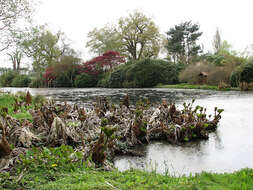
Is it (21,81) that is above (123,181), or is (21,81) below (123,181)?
above

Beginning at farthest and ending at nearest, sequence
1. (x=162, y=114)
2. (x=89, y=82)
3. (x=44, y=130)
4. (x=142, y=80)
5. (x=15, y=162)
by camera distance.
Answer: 1. (x=89, y=82)
2. (x=142, y=80)
3. (x=162, y=114)
4. (x=44, y=130)
5. (x=15, y=162)

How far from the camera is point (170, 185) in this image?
206 centimetres

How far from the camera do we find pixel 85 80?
32.8 m

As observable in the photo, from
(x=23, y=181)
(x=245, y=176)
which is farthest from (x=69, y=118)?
(x=245, y=176)

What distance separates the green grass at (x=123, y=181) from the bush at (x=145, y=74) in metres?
24.2

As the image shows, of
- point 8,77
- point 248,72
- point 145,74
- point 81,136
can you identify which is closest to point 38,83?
point 8,77

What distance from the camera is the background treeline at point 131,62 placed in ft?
68.8

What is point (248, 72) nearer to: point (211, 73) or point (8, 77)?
point (211, 73)

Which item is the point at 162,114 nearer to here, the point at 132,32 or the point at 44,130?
the point at 44,130

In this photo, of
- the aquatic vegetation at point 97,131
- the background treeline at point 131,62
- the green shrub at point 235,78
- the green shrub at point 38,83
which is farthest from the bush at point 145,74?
the aquatic vegetation at point 97,131

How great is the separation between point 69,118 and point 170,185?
3620 mm

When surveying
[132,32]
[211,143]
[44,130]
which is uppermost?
[132,32]

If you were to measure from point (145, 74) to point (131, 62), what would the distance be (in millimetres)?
3969

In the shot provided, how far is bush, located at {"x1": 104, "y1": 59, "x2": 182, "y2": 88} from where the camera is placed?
26.4m
